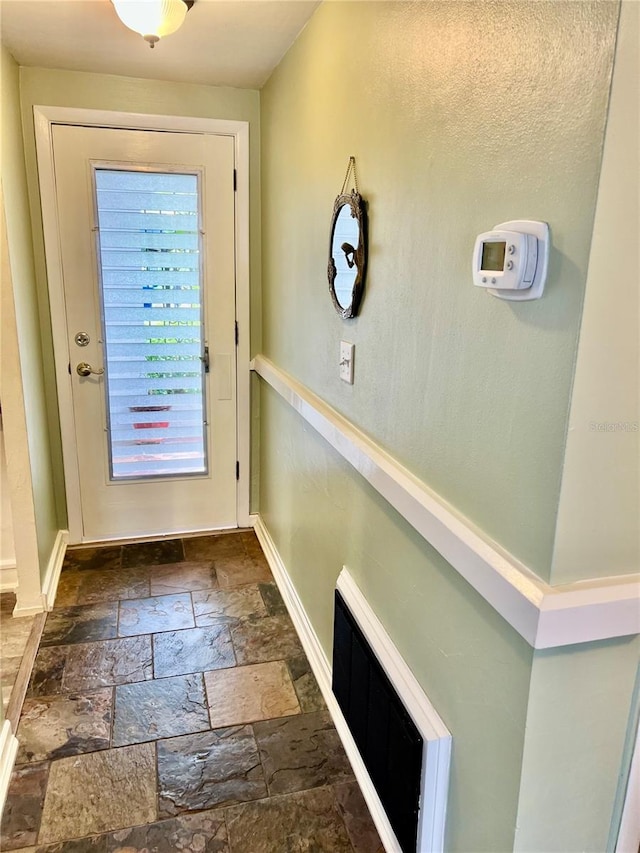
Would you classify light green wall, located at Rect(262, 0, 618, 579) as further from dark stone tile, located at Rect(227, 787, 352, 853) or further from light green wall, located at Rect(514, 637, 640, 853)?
dark stone tile, located at Rect(227, 787, 352, 853)

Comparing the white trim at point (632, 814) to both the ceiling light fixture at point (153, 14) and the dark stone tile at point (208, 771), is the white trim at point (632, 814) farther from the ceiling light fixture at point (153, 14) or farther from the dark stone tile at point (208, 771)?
the ceiling light fixture at point (153, 14)

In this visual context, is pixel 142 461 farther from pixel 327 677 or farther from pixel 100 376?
pixel 327 677

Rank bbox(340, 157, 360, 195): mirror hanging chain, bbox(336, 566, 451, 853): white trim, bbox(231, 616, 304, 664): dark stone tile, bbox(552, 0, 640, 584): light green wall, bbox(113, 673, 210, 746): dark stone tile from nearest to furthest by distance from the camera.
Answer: bbox(552, 0, 640, 584): light green wall → bbox(336, 566, 451, 853): white trim → bbox(340, 157, 360, 195): mirror hanging chain → bbox(113, 673, 210, 746): dark stone tile → bbox(231, 616, 304, 664): dark stone tile

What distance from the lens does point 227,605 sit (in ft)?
8.48

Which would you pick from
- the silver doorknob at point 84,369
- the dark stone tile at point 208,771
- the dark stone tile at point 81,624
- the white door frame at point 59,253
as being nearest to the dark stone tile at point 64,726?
the dark stone tile at point 208,771

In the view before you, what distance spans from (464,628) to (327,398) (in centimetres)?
99

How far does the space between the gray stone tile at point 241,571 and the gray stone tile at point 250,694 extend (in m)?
0.62

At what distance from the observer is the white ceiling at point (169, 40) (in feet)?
6.41

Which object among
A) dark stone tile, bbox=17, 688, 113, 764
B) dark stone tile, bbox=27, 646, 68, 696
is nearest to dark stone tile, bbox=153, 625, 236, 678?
dark stone tile, bbox=17, 688, 113, 764

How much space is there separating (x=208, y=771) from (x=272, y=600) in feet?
3.05

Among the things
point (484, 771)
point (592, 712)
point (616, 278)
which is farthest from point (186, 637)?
point (616, 278)

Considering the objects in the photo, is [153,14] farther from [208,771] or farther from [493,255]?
[208,771]

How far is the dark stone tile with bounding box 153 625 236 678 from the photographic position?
218 cm

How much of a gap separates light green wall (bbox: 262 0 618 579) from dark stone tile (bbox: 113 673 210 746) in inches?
44.3
